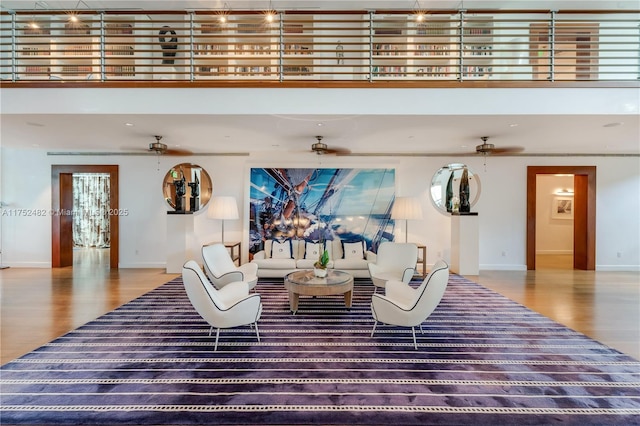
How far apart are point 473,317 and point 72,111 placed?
611cm

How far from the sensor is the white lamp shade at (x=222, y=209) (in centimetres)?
599

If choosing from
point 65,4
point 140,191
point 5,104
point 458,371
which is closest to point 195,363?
point 458,371

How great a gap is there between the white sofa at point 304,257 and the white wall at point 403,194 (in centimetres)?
142

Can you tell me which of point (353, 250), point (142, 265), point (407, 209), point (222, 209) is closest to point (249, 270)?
point (222, 209)

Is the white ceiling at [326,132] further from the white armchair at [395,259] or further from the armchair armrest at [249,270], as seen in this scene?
the armchair armrest at [249,270]

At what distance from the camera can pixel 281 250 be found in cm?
601

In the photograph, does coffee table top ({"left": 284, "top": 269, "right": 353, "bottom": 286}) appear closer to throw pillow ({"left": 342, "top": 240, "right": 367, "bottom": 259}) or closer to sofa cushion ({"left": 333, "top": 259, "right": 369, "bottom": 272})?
sofa cushion ({"left": 333, "top": 259, "right": 369, "bottom": 272})

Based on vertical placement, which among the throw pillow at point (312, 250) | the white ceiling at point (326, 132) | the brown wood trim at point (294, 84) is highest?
the brown wood trim at point (294, 84)

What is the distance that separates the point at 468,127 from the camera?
14.3 feet

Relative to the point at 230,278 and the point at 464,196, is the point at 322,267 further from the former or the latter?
the point at 464,196

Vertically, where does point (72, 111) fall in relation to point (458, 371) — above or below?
above

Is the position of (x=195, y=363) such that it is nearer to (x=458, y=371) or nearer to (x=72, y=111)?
(x=458, y=371)

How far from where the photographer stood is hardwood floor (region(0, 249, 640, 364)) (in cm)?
337

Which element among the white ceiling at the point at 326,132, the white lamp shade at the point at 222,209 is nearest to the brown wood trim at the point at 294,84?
the white ceiling at the point at 326,132
